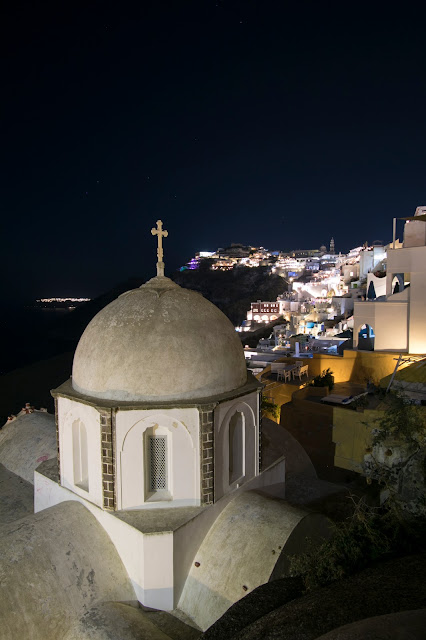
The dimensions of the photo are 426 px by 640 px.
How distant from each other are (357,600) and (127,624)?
3048 mm

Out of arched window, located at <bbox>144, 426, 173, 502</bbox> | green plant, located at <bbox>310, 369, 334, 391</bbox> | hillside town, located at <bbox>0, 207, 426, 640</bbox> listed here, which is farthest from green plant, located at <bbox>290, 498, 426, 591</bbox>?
green plant, located at <bbox>310, 369, 334, 391</bbox>

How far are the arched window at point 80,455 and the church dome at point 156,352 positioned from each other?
811 millimetres

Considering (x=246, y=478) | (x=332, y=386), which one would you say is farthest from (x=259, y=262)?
(x=246, y=478)

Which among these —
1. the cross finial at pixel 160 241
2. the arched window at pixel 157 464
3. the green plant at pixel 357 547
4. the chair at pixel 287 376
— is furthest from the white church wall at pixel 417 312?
the arched window at pixel 157 464

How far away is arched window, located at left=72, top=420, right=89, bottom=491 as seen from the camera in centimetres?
701

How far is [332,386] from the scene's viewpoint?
720 inches

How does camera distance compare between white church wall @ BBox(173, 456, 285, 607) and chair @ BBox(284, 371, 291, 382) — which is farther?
chair @ BBox(284, 371, 291, 382)

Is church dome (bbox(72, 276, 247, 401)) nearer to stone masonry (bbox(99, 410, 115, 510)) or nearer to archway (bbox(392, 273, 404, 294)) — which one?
stone masonry (bbox(99, 410, 115, 510))

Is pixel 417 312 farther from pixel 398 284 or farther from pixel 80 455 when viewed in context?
pixel 80 455

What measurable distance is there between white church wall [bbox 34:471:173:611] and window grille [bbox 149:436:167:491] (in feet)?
2.53

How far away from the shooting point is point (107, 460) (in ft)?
20.4

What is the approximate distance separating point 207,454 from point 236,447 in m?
1.03

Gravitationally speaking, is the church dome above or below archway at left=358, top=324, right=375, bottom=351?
above

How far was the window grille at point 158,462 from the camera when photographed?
6.45 meters
